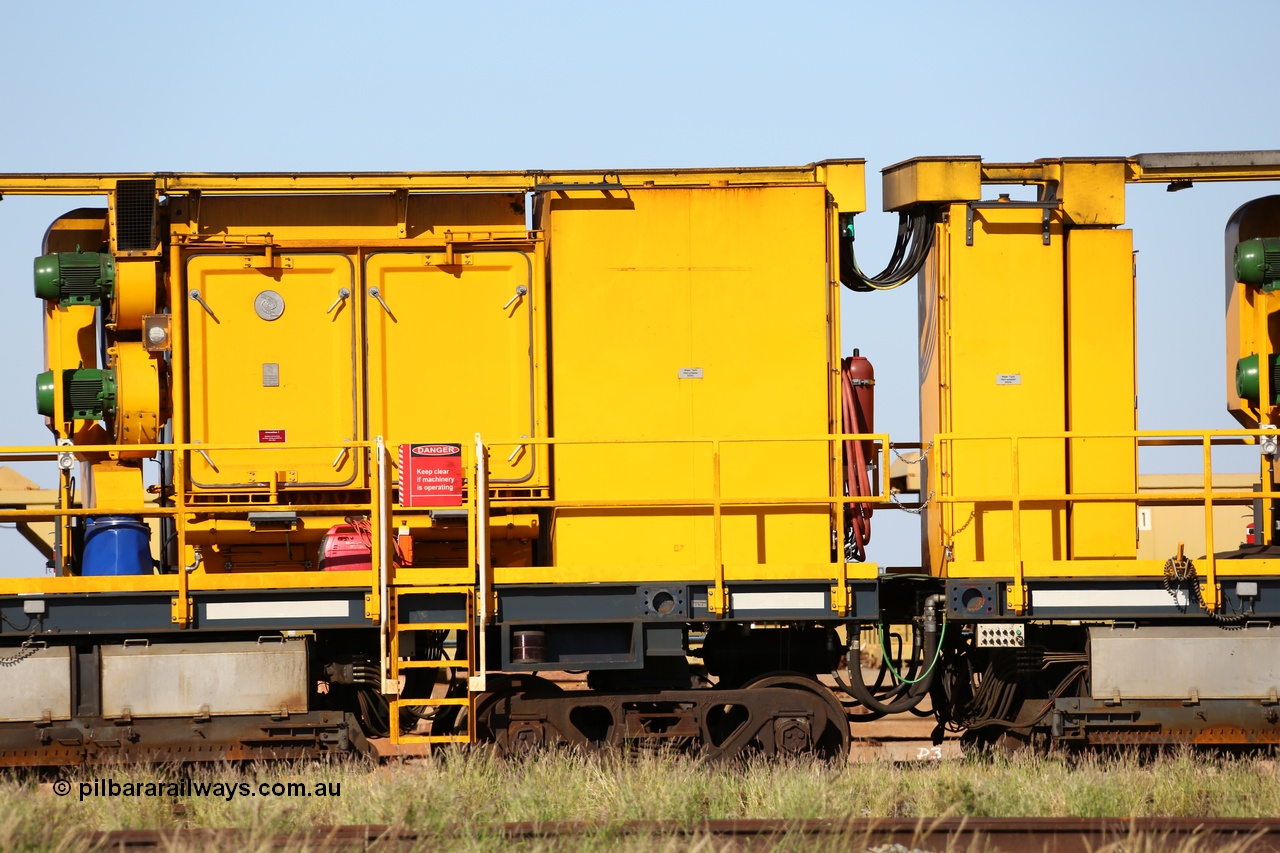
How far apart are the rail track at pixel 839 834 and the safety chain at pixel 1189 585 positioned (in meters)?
1.93

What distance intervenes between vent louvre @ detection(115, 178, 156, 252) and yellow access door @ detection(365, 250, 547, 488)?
5.27 ft

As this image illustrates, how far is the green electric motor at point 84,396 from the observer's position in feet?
33.5

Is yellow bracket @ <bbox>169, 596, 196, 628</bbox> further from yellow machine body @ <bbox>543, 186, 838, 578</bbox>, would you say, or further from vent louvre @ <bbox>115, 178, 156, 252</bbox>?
vent louvre @ <bbox>115, 178, 156, 252</bbox>

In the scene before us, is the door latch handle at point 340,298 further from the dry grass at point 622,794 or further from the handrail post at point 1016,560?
the handrail post at point 1016,560

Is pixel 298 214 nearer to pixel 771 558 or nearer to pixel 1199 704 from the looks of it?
pixel 771 558

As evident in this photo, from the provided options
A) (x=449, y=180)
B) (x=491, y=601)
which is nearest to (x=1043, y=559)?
(x=491, y=601)

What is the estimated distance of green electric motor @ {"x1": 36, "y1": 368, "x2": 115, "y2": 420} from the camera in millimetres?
10203

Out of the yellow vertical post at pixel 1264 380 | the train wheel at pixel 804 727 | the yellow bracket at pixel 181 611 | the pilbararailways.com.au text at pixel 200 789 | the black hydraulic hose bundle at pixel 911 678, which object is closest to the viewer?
Result: the pilbararailways.com.au text at pixel 200 789

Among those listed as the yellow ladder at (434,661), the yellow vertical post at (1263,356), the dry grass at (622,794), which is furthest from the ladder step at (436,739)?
the yellow vertical post at (1263,356)

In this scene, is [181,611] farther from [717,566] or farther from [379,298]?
[717,566]

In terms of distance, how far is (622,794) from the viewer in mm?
8391

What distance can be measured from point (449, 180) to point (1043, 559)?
5195mm

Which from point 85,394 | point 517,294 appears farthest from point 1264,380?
point 85,394

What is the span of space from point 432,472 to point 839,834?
3.69 meters
